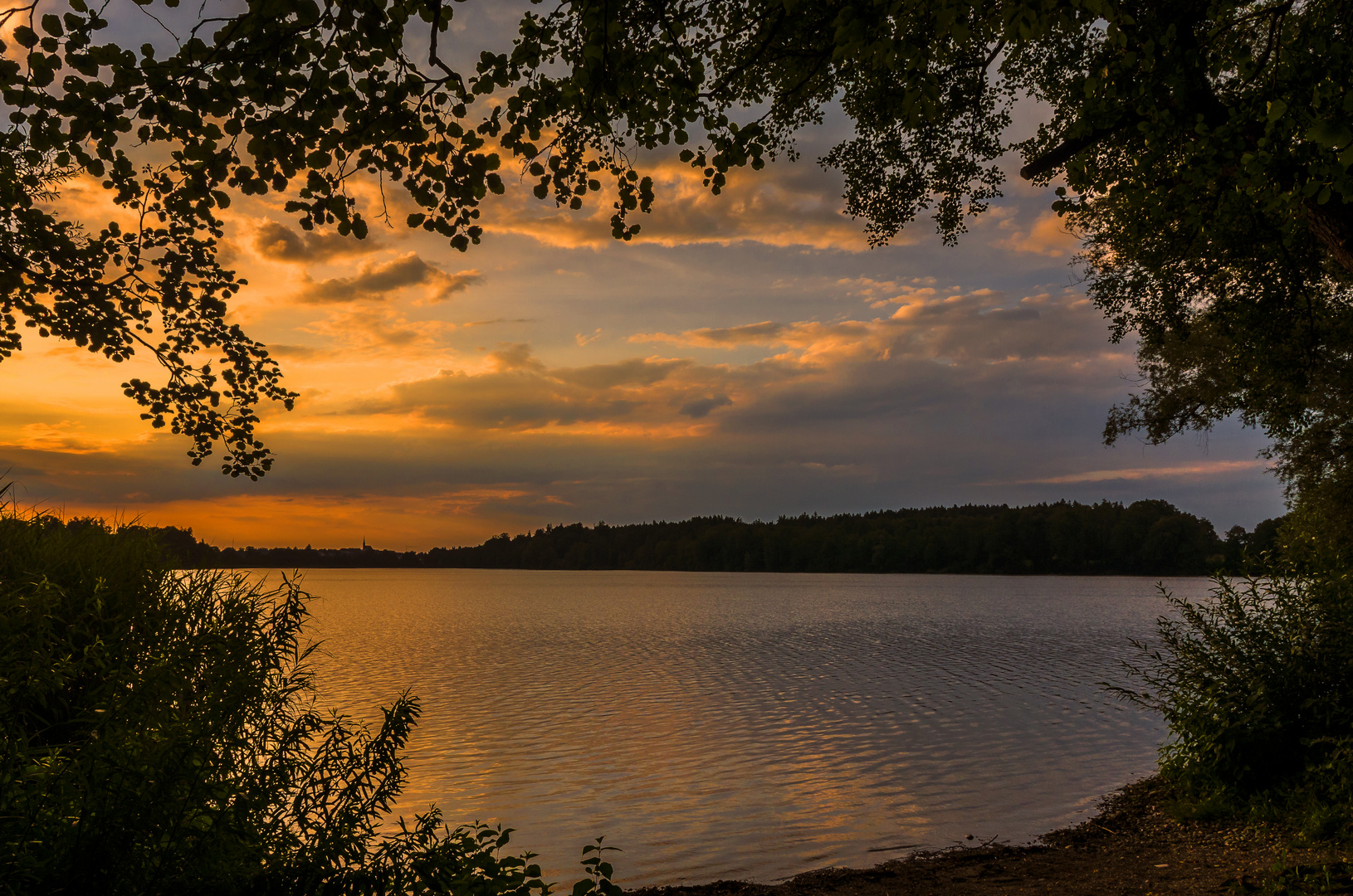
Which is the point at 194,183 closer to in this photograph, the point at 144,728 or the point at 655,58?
the point at 655,58

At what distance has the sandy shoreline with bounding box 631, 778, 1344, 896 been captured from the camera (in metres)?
8.76

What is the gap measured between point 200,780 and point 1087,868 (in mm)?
9344

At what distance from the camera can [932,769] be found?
16.3 metres

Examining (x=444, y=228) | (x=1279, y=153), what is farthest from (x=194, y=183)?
(x=1279, y=153)

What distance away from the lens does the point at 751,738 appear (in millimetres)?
A: 19453

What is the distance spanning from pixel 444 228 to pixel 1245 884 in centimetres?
945

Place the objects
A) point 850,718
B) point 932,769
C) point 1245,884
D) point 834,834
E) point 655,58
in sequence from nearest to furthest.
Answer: point 655,58, point 1245,884, point 834,834, point 932,769, point 850,718

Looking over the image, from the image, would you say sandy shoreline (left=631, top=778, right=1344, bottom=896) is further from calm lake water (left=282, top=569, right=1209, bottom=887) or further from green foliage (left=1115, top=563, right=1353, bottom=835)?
calm lake water (left=282, top=569, right=1209, bottom=887)

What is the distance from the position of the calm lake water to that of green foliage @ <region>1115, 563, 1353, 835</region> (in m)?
2.27

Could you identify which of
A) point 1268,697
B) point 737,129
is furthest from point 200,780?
point 1268,697

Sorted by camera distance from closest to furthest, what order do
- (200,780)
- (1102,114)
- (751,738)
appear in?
(200,780) < (1102,114) < (751,738)

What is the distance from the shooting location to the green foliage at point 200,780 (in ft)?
15.2

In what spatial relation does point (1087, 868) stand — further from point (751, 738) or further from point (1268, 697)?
point (751, 738)

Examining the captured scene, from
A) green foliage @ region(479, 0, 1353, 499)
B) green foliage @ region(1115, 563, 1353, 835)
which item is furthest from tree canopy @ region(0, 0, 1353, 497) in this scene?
green foliage @ region(1115, 563, 1353, 835)
